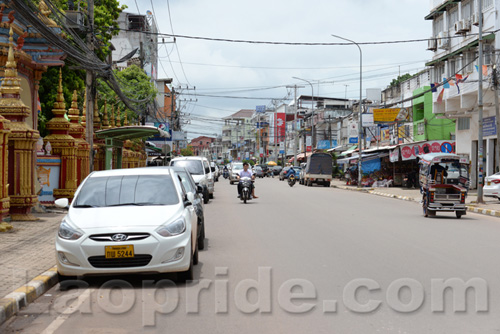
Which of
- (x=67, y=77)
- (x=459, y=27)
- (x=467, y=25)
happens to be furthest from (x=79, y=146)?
(x=459, y=27)

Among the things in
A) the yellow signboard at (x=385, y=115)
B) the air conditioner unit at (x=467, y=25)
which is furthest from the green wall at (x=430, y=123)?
the air conditioner unit at (x=467, y=25)

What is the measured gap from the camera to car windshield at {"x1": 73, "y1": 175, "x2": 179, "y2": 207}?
29.2ft

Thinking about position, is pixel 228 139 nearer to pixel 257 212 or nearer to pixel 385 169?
pixel 385 169

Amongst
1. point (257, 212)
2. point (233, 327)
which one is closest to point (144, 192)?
point (233, 327)

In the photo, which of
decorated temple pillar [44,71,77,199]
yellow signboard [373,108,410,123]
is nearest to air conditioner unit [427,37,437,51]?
yellow signboard [373,108,410,123]

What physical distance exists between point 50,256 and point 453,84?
2827cm

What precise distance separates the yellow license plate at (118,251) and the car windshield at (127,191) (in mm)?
1137

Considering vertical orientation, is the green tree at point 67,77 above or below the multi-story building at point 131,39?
below

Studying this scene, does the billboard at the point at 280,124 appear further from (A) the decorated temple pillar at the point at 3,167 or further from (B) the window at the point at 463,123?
(A) the decorated temple pillar at the point at 3,167

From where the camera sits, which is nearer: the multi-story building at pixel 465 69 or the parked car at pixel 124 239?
the parked car at pixel 124 239

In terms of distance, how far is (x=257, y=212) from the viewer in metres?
20.6

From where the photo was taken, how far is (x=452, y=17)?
37656mm

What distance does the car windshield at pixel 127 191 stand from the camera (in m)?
8.89

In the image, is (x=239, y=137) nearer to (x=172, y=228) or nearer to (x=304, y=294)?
(x=172, y=228)
